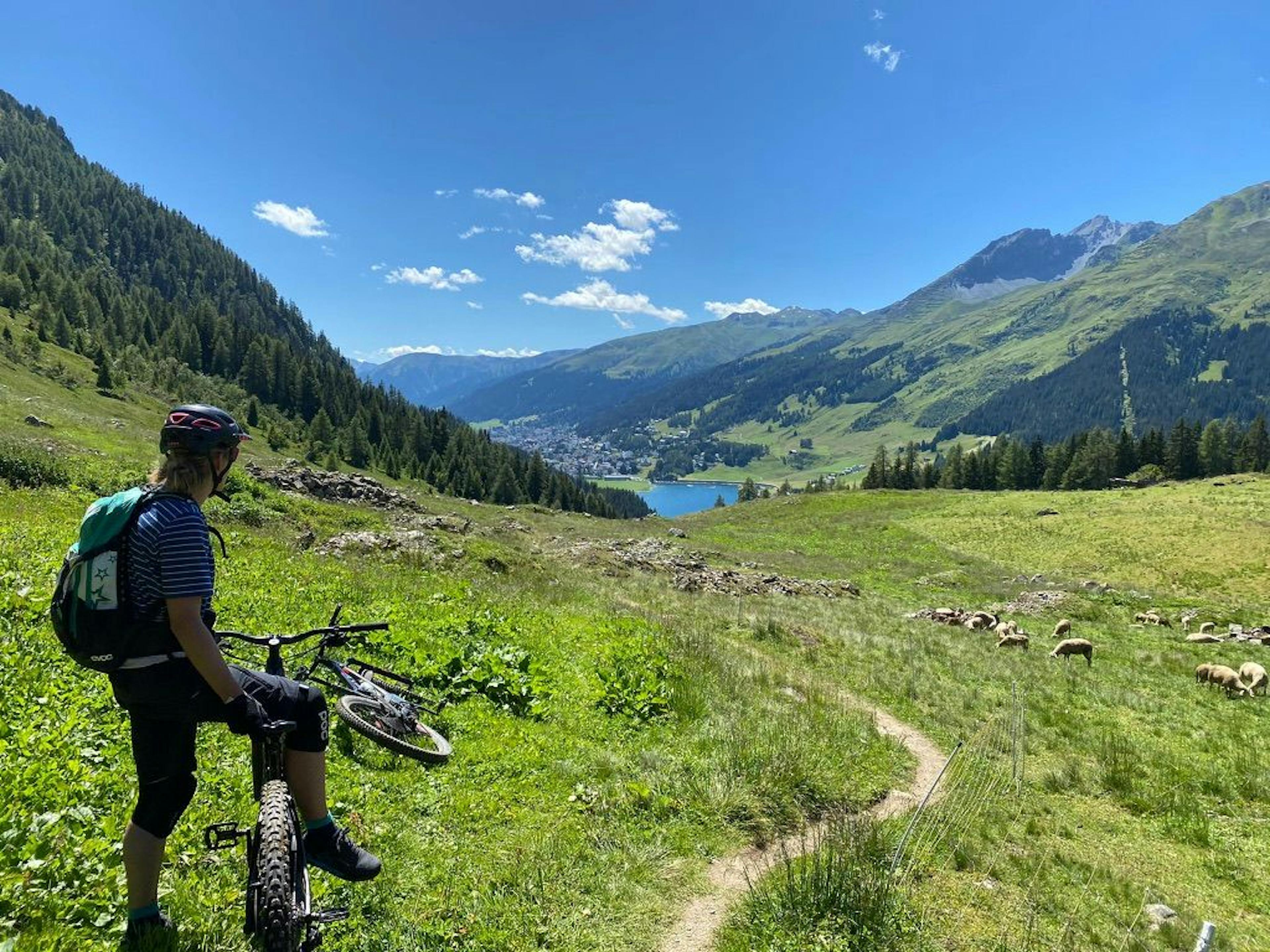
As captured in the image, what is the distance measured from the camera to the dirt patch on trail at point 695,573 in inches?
1258

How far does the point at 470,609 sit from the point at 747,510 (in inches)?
2894

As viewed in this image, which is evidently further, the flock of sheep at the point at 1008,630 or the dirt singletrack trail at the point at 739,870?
the flock of sheep at the point at 1008,630

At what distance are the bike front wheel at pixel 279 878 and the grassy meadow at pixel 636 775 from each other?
98 cm

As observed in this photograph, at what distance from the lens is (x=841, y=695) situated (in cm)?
1513

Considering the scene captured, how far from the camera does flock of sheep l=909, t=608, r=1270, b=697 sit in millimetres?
19094

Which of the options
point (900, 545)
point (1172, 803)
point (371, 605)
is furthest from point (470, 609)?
point (900, 545)

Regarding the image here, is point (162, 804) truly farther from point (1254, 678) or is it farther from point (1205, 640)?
point (1205, 640)

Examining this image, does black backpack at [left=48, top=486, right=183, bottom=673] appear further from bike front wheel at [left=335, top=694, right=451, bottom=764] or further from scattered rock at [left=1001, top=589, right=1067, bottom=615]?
scattered rock at [left=1001, top=589, right=1067, bottom=615]

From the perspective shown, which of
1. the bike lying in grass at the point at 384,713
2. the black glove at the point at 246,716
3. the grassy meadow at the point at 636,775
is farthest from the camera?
the bike lying in grass at the point at 384,713

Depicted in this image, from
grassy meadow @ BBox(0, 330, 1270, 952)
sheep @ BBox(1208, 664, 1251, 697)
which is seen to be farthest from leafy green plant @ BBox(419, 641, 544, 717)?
sheep @ BBox(1208, 664, 1251, 697)

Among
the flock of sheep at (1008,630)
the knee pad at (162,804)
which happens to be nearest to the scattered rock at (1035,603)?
the flock of sheep at (1008,630)

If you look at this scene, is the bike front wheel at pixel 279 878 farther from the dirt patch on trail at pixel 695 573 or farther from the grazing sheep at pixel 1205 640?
the grazing sheep at pixel 1205 640

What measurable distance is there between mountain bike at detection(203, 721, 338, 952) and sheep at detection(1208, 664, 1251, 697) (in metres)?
24.8

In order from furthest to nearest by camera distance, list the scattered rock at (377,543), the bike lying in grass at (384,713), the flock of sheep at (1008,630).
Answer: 1. the flock of sheep at (1008,630)
2. the scattered rock at (377,543)
3. the bike lying in grass at (384,713)
